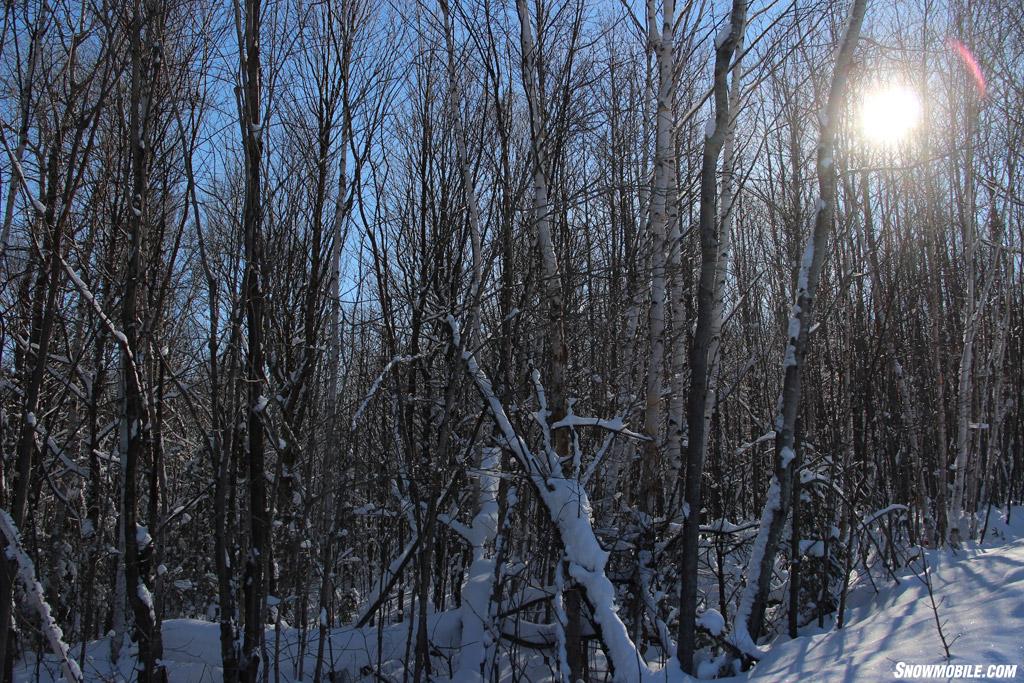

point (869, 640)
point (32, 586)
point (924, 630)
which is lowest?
point (869, 640)

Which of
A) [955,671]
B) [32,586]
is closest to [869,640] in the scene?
[955,671]

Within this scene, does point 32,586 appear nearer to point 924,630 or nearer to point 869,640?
point 869,640

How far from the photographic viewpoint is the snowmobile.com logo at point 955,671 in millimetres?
3145

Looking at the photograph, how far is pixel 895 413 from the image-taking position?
367 inches

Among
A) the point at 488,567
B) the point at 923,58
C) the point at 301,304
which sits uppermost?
the point at 923,58

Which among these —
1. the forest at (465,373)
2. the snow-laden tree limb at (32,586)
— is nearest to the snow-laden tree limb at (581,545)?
the forest at (465,373)

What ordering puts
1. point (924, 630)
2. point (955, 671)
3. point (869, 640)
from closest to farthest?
point (955, 671)
point (924, 630)
point (869, 640)

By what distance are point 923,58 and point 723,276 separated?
4.44 metres

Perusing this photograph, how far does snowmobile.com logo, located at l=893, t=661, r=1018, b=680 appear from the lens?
3.14 meters

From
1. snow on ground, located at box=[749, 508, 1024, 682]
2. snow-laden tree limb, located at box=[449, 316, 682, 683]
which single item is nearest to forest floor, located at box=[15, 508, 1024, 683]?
snow on ground, located at box=[749, 508, 1024, 682]

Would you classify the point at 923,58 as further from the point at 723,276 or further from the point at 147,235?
the point at 147,235

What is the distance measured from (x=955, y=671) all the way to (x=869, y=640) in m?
1.15

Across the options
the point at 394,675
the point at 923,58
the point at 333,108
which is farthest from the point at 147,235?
the point at 923,58

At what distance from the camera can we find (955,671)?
10.6 feet
